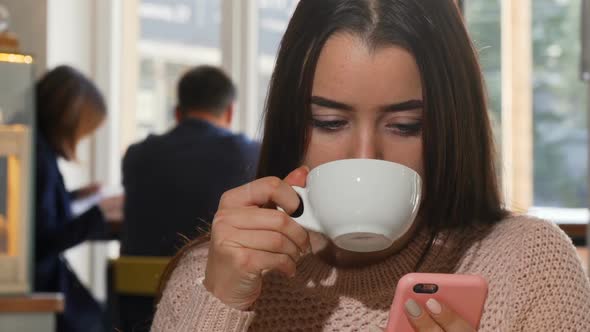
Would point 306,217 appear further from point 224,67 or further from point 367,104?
point 224,67

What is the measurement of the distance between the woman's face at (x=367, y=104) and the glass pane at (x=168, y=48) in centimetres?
376

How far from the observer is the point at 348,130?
0.74 m

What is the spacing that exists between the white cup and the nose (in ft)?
0.22

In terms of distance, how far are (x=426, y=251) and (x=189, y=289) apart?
21cm

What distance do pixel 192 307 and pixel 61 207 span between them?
2.28 metres

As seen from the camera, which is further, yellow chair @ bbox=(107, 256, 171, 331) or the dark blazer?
the dark blazer

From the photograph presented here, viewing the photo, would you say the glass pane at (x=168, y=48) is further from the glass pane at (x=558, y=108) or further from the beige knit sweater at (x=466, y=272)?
the beige knit sweater at (x=466, y=272)

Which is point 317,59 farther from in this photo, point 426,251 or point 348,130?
point 426,251

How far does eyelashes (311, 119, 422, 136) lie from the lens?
739mm

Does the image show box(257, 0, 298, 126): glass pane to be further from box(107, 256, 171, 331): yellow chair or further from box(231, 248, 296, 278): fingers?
box(231, 248, 296, 278): fingers

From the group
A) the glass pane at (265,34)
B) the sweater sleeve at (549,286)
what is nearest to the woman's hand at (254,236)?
the sweater sleeve at (549,286)

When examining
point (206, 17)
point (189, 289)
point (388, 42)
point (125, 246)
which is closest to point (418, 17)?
point (388, 42)

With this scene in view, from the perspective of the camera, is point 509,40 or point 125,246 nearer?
point 125,246

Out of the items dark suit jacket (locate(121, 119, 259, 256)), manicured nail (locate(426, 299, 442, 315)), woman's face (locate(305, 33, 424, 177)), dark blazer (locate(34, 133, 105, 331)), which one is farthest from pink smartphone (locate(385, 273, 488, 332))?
dark blazer (locate(34, 133, 105, 331))
